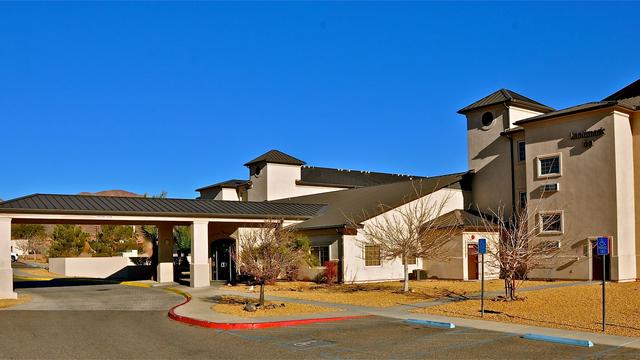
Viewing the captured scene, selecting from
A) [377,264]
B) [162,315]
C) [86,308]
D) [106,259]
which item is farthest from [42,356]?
[106,259]

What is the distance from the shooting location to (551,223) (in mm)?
31562

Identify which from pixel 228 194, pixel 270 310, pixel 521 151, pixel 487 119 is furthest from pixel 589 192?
pixel 228 194

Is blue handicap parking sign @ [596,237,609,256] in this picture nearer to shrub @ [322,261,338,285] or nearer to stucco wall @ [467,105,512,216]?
shrub @ [322,261,338,285]

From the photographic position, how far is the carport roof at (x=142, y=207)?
29.0 meters

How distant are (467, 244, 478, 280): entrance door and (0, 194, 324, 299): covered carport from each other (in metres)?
9.72

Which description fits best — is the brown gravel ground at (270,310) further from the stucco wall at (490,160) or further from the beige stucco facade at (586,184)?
the stucco wall at (490,160)

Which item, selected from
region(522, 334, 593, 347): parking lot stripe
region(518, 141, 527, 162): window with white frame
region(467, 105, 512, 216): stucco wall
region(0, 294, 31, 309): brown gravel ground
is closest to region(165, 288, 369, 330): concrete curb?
region(522, 334, 593, 347): parking lot stripe

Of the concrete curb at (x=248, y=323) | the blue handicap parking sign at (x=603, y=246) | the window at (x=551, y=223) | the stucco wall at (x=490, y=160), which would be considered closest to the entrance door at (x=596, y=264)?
the window at (x=551, y=223)

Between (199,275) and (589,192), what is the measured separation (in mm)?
19931

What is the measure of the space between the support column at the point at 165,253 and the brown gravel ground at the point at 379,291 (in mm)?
8677

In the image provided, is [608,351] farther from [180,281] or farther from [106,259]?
[106,259]

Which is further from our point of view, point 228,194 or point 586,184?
point 228,194

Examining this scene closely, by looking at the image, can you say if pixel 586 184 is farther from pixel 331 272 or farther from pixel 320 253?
pixel 320 253

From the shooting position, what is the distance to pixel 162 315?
67.1 feet
